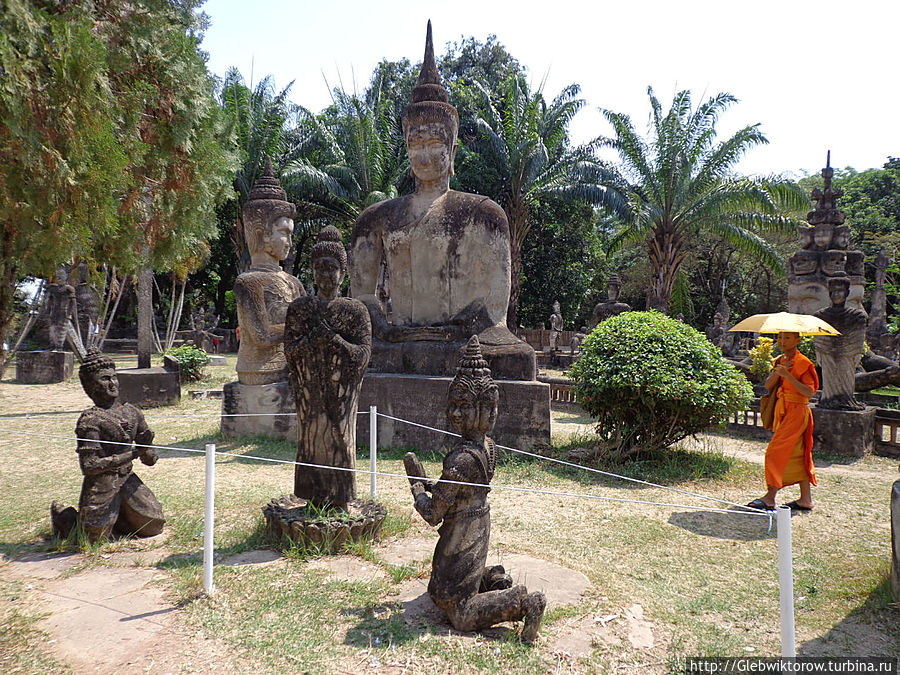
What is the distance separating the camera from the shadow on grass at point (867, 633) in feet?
9.56

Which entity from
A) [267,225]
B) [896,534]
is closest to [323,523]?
[896,534]

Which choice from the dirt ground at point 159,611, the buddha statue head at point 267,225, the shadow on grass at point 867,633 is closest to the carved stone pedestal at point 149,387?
the buddha statue head at point 267,225

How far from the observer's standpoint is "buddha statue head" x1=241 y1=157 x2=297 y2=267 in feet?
24.6

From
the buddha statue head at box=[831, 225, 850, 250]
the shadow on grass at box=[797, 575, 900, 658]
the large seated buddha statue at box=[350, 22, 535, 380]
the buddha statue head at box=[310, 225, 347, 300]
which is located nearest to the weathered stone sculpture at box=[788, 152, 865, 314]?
the buddha statue head at box=[831, 225, 850, 250]

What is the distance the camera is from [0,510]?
483cm

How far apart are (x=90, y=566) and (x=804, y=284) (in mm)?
12259

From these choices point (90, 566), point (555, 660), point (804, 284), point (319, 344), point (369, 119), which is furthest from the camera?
point (369, 119)

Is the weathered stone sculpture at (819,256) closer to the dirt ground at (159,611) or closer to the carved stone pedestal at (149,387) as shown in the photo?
the dirt ground at (159,611)

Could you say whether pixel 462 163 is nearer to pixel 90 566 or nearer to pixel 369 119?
pixel 369 119

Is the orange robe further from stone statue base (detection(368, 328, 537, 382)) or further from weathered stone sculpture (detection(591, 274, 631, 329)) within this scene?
weathered stone sculpture (detection(591, 274, 631, 329))

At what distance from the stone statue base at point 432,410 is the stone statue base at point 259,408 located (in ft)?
3.47

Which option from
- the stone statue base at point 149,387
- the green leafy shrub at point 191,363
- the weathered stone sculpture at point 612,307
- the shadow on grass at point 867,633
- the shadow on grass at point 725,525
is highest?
the weathered stone sculpture at point 612,307

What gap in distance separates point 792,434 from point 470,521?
3450 millimetres

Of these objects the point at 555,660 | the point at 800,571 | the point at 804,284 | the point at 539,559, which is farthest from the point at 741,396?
the point at 804,284
